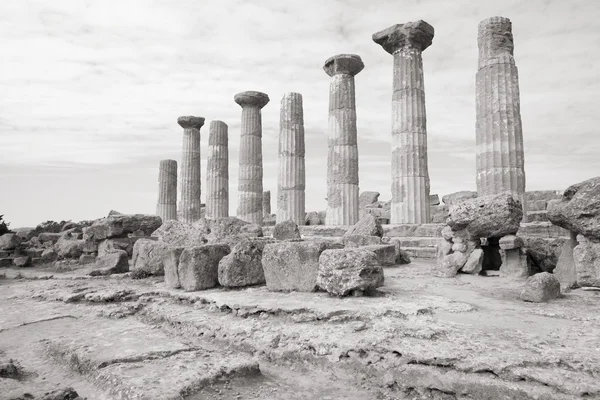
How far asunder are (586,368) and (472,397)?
77cm

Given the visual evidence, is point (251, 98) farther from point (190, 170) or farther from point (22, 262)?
point (22, 262)

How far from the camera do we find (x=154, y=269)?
28.2 ft

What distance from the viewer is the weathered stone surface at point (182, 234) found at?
8648mm

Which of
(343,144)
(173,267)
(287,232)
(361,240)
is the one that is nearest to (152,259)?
(173,267)

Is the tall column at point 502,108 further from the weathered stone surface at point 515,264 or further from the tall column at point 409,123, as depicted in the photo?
the weathered stone surface at point 515,264

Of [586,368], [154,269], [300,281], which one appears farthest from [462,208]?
[154,269]

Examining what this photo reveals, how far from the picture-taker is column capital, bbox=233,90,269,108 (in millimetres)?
18084

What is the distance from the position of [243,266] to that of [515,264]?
4.28 m

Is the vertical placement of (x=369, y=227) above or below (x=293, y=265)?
above

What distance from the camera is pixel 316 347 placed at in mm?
3611

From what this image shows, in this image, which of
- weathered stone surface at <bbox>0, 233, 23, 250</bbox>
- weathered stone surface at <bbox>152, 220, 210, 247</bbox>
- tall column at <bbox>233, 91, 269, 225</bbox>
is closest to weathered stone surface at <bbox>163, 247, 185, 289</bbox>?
weathered stone surface at <bbox>152, 220, 210, 247</bbox>

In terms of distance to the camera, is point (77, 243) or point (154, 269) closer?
point (154, 269)

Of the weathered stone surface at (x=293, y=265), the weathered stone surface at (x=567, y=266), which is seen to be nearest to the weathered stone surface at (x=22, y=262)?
the weathered stone surface at (x=293, y=265)

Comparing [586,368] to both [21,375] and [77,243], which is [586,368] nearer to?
[21,375]
